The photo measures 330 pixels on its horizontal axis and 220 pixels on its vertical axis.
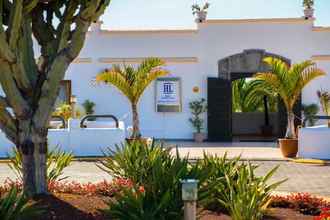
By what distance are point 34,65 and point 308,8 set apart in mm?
17205

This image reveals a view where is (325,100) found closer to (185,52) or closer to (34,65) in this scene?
(185,52)

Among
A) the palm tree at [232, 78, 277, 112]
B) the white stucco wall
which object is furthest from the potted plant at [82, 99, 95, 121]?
the palm tree at [232, 78, 277, 112]

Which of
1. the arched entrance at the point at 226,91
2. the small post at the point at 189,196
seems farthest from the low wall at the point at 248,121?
the small post at the point at 189,196

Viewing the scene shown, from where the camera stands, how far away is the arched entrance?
2348 centimetres

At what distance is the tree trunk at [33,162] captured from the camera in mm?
7715

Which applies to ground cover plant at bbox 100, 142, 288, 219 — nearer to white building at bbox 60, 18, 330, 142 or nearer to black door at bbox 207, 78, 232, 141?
black door at bbox 207, 78, 232, 141

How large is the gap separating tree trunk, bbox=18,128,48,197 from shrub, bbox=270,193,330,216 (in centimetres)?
303

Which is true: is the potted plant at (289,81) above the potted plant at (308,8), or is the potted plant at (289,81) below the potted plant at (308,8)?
Result: below

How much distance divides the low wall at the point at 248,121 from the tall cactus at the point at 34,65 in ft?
77.7

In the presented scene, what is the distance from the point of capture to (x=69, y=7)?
26.7ft

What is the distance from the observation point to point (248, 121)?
104ft

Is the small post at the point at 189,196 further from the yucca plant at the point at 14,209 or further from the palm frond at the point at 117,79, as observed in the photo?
the palm frond at the point at 117,79

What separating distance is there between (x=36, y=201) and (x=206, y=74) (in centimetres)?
1691

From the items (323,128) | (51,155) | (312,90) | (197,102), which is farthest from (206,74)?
(51,155)
